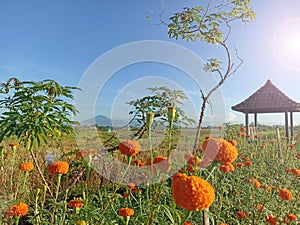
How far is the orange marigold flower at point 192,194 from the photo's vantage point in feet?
2.04

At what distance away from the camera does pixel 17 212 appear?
1.15m

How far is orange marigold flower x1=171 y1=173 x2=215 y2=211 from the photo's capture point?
2.04ft

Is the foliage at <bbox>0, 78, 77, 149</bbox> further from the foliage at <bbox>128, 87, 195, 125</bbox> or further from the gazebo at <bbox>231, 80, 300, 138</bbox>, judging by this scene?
the gazebo at <bbox>231, 80, 300, 138</bbox>

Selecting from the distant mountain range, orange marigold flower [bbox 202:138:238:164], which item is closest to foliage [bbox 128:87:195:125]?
the distant mountain range

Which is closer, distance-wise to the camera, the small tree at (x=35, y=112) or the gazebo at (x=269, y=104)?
the small tree at (x=35, y=112)

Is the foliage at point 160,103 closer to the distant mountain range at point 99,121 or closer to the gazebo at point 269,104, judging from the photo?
the distant mountain range at point 99,121

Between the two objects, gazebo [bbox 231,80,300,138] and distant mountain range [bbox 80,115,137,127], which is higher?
gazebo [bbox 231,80,300,138]

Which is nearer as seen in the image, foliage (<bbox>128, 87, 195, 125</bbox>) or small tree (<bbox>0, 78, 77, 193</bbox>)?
small tree (<bbox>0, 78, 77, 193</bbox>)

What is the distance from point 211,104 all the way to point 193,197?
2.32 meters

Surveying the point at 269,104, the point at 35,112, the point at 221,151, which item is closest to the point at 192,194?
the point at 221,151

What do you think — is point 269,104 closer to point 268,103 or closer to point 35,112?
point 268,103

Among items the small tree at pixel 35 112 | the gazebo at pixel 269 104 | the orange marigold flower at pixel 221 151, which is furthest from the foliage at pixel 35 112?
the gazebo at pixel 269 104

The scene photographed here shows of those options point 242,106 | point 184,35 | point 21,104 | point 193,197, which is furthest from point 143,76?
point 242,106

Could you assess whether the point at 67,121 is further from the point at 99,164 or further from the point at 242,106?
the point at 242,106
